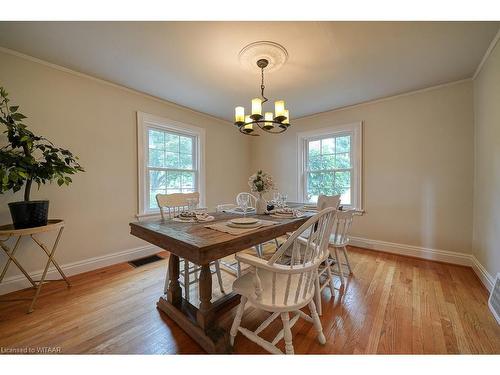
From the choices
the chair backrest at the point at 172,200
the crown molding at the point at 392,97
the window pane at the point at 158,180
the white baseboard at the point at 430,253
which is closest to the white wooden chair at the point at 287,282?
the chair backrest at the point at 172,200

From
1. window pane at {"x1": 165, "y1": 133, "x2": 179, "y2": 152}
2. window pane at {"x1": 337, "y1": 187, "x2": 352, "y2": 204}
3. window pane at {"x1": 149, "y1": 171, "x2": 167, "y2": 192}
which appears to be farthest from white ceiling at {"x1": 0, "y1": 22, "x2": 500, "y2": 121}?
window pane at {"x1": 337, "y1": 187, "x2": 352, "y2": 204}

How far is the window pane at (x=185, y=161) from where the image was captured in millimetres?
3459

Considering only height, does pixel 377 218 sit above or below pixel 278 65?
below

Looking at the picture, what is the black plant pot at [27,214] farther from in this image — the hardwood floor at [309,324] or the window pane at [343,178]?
the window pane at [343,178]

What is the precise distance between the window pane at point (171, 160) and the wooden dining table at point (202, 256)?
185 cm

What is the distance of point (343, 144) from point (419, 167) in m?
1.12

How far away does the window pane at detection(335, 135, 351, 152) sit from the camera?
3473mm

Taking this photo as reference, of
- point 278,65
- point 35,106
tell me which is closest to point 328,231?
point 278,65
